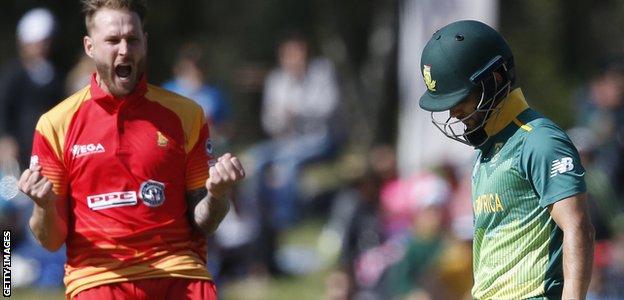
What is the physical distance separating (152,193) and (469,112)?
1.73 metres

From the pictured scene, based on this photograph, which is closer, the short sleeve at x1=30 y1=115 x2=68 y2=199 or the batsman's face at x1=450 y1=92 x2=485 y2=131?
the batsman's face at x1=450 y1=92 x2=485 y2=131

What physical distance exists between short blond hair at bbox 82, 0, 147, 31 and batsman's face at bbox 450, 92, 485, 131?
1.82 metres

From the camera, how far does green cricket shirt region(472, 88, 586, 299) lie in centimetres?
586

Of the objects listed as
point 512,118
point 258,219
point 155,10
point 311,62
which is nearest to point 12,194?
point 258,219

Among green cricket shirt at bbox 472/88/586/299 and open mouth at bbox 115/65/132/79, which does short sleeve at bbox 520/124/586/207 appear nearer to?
green cricket shirt at bbox 472/88/586/299

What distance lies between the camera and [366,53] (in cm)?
2202

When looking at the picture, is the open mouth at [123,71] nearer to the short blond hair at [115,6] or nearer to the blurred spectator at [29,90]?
the short blond hair at [115,6]

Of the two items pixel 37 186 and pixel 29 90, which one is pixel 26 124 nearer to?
pixel 29 90

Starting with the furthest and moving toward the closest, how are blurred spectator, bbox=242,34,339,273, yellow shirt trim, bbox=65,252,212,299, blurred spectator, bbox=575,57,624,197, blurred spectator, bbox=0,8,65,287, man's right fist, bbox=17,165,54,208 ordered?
blurred spectator, bbox=575,57,624,197 → blurred spectator, bbox=242,34,339,273 → blurred spectator, bbox=0,8,65,287 → yellow shirt trim, bbox=65,252,212,299 → man's right fist, bbox=17,165,54,208

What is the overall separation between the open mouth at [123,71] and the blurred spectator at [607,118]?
9336 millimetres

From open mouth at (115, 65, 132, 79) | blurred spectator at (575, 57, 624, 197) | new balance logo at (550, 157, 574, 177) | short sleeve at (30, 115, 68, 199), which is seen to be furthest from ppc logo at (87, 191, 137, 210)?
blurred spectator at (575, 57, 624, 197)

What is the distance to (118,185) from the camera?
697 cm

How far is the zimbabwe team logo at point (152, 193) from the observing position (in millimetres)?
6980

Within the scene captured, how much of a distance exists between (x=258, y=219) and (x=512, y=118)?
861 cm
